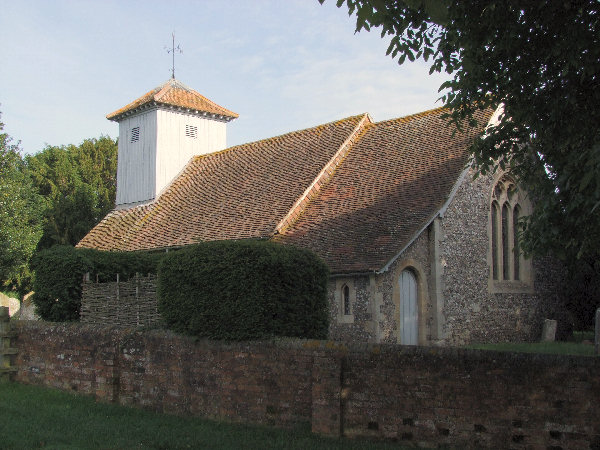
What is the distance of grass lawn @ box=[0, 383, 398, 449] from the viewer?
807 cm

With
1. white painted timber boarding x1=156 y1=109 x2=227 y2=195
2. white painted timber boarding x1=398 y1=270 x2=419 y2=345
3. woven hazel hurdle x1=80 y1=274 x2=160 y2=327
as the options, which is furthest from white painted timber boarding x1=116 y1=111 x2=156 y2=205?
woven hazel hurdle x1=80 y1=274 x2=160 y2=327

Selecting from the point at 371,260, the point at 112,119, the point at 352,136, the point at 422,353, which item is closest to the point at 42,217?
the point at 112,119

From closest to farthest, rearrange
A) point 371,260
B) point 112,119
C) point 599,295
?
point 371,260
point 599,295
point 112,119

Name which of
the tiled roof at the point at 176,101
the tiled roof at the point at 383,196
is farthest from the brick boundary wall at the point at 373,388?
the tiled roof at the point at 176,101

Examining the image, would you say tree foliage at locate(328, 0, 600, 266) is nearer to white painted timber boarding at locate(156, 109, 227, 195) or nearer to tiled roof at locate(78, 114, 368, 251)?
tiled roof at locate(78, 114, 368, 251)

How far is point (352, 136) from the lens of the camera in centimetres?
2375

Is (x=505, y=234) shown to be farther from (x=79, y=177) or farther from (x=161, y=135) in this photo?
(x=79, y=177)

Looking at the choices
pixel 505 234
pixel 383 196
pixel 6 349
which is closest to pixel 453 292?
pixel 383 196

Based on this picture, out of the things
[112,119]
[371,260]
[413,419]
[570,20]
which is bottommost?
[413,419]

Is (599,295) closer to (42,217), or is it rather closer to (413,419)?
(413,419)

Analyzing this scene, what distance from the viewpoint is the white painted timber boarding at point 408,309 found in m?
17.7

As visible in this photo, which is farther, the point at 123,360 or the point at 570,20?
the point at 123,360

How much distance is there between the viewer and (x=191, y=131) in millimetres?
29562

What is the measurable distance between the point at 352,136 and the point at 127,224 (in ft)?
33.5
